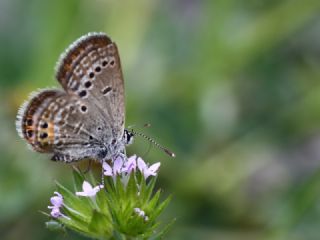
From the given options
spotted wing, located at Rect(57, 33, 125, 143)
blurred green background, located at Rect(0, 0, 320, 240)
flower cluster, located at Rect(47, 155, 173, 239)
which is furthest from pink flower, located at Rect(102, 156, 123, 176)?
blurred green background, located at Rect(0, 0, 320, 240)

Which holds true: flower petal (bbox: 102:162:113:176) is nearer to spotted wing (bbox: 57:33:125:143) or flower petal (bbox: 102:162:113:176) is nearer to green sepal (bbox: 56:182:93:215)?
green sepal (bbox: 56:182:93:215)

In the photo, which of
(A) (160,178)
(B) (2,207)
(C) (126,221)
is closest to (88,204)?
(C) (126,221)

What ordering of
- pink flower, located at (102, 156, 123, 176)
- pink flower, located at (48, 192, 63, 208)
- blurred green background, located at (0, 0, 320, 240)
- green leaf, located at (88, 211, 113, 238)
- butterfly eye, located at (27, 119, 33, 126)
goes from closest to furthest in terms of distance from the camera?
green leaf, located at (88, 211, 113, 238) < pink flower, located at (48, 192, 63, 208) < pink flower, located at (102, 156, 123, 176) < butterfly eye, located at (27, 119, 33, 126) < blurred green background, located at (0, 0, 320, 240)

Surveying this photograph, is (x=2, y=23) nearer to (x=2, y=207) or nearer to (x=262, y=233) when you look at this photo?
(x=2, y=207)

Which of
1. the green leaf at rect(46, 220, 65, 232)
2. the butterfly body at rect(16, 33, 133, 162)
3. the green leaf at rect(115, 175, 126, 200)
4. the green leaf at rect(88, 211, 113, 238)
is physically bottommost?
the green leaf at rect(46, 220, 65, 232)

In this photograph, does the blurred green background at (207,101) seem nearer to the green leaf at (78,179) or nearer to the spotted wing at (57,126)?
the spotted wing at (57,126)

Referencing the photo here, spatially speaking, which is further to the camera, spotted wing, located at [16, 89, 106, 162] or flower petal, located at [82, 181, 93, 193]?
spotted wing, located at [16, 89, 106, 162]

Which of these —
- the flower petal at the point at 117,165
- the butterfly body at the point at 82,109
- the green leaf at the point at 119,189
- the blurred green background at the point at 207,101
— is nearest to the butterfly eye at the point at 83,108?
the butterfly body at the point at 82,109
